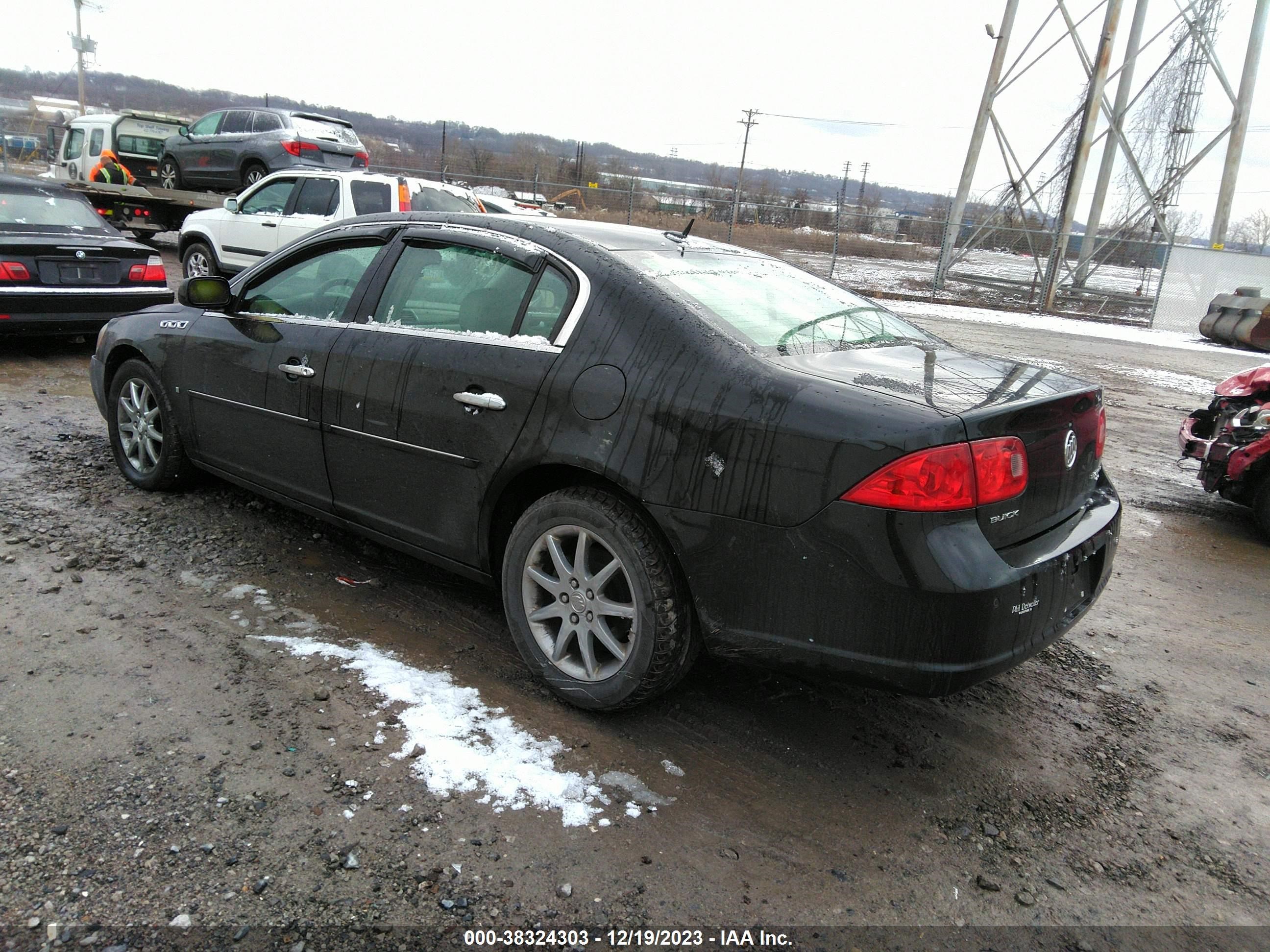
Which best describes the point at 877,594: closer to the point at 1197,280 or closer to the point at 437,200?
the point at 437,200

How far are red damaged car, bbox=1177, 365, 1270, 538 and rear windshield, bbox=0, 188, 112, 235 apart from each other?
9.32 meters

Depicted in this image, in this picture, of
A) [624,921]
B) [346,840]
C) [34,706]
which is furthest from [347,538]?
[624,921]

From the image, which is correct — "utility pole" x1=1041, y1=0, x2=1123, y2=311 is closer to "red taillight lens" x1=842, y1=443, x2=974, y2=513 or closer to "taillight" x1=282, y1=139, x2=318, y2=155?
"taillight" x1=282, y1=139, x2=318, y2=155

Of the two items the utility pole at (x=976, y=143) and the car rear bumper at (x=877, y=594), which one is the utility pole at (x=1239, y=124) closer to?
the utility pole at (x=976, y=143)

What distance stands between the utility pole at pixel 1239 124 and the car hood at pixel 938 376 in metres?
21.7

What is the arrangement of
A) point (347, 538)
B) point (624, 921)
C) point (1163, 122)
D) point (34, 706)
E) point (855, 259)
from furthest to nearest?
point (855, 259), point (1163, 122), point (347, 538), point (34, 706), point (624, 921)

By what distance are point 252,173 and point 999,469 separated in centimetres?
1610

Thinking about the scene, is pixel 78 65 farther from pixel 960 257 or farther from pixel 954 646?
pixel 954 646

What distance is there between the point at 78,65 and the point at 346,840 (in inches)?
2556

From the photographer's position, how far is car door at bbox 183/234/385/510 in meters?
3.77

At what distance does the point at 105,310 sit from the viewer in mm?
7883

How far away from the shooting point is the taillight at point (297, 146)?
49.4 feet

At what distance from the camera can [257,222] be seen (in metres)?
11.2

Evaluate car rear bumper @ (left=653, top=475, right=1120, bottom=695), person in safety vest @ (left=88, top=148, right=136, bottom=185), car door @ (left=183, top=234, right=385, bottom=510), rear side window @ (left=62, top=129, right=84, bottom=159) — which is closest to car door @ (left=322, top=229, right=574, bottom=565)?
car door @ (left=183, top=234, right=385, bottom=510)
